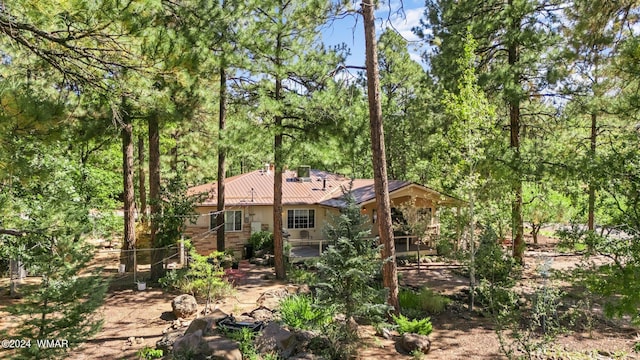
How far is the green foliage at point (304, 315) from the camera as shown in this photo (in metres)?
8.48

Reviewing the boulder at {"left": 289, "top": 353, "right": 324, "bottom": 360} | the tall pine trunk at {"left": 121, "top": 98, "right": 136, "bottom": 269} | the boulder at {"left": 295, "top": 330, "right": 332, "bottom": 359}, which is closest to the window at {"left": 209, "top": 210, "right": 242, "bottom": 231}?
the tall pine trunk at {"left": 121, "top": 98, "right": 136, "bottom": 269}

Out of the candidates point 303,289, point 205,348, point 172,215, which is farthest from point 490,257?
point 172,215

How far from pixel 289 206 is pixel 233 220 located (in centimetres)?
281

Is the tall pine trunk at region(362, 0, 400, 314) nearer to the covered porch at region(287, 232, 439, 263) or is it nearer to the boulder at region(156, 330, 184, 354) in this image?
the boulder at region(156, 330, 184, 354)

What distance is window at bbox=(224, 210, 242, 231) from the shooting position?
18422 mm

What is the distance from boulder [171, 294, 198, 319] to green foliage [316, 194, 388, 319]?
3809mm

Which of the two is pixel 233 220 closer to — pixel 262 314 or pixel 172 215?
pixel 172 215

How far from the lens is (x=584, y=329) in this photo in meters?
9.96

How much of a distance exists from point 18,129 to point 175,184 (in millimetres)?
9127

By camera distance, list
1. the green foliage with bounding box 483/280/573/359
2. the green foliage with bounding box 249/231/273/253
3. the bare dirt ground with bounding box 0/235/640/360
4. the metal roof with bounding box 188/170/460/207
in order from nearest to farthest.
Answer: the green foliage with bounding box 483/280/573/359, the bare dirt ground with bounding box 0/235/640/360, the green foliage with bounding box 249/231/273/253, the metal roof with bounding box 188/170/460/207

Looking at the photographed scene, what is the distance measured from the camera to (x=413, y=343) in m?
8.26

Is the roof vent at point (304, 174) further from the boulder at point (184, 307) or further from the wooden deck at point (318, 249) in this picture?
the boulder at point (184, 307)

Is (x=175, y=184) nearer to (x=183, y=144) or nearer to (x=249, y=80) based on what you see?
(x=249, y=80)

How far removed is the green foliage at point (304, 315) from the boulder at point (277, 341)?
2.48 ft
